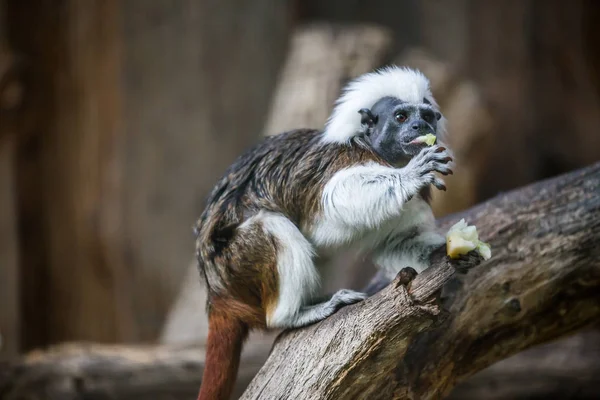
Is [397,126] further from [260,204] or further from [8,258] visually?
[8,258]

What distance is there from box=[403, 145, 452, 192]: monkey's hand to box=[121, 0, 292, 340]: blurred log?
4323 mm

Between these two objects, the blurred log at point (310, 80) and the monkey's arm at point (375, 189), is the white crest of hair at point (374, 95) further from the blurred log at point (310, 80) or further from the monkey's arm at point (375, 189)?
the blurred log at point (310, 80)

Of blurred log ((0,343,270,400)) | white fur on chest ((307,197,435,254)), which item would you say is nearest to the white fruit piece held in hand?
white fur on chest ((307,197,435,254))

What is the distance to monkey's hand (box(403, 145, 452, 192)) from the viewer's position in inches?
103

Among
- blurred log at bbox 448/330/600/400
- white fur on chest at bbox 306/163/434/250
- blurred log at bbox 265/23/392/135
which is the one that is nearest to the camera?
white fur on chest at bbox 306/163/434/250

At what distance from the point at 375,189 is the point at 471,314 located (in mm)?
661

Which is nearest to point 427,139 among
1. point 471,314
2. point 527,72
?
point 471,314

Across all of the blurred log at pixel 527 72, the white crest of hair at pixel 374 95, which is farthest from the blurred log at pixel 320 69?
the white crest of hair at pixel 374 95

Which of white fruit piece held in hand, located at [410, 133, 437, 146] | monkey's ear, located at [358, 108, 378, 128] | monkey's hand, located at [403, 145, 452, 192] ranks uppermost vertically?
monkey's ear, located at [358, 108, 378, 128]

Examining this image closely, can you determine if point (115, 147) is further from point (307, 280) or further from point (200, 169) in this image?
point (307, 280)

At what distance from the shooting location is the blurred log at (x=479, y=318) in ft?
8.51

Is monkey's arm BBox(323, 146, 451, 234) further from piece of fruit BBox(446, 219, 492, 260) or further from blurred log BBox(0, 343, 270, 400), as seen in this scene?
blurred log BBox(0, 343, 270, 400)

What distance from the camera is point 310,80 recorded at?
6000 mm

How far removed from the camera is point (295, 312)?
2.97 metres
